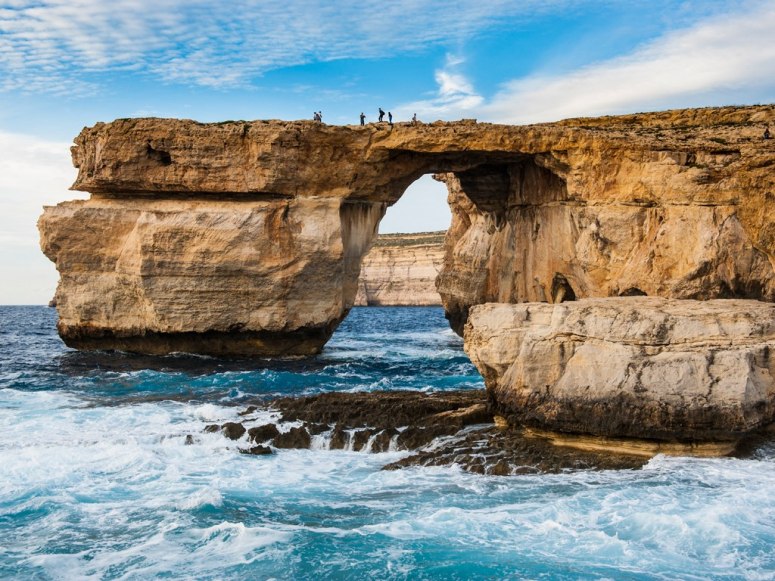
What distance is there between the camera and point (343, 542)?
1077 cm

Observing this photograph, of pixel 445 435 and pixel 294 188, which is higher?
pixel 294 188

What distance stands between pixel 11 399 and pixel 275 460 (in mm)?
9126

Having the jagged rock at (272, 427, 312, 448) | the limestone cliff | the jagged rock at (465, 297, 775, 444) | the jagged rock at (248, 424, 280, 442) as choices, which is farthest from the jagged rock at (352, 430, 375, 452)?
the limestone cliff

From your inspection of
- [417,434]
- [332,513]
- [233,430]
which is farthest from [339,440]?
[332,513]

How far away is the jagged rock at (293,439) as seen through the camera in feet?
51.3

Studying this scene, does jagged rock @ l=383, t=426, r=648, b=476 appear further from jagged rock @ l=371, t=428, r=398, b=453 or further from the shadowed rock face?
the shadowed rock face

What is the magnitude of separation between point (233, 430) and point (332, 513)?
4.67 m

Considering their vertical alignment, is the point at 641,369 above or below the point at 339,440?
above

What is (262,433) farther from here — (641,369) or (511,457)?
(641,369)

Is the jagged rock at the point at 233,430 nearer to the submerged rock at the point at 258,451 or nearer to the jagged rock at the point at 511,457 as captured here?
the submerged rock at the point at 258,451

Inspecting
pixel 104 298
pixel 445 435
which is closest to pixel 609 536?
pixel 445 435

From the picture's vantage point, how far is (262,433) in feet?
52.2

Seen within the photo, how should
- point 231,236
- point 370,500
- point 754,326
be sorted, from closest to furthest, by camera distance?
1. point 370,500
2. point 754,326
3. point 231,236

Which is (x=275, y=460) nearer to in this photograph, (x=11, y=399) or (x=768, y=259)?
(x=11, y=399)
